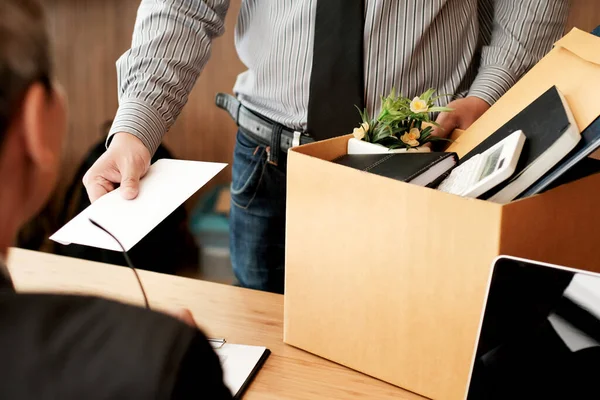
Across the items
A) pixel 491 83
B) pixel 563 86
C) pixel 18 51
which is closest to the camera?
pixel 18 51

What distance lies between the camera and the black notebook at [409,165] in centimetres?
77

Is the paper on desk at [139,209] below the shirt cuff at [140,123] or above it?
below

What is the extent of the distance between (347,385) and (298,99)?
24.9 inches

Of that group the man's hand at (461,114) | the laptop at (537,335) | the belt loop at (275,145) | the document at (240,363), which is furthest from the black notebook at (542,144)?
the belt loop at (275,145)

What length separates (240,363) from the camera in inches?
31.9

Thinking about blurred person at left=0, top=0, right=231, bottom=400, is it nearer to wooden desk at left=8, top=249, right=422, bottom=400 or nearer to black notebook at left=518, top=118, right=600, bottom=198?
wooden desk at left=8, top=249, right=422, bottom=400

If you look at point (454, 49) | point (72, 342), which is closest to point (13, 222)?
point (72, 342)

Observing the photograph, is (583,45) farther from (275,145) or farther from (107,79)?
(107,79)

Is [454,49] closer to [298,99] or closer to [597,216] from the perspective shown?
[298,99]

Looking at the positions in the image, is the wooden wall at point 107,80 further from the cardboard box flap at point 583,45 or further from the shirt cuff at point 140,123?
the cardboard box flap at point 583,45

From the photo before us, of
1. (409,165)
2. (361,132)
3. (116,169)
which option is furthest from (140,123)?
(409,165)

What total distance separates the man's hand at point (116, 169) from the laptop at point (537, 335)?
1.74ft

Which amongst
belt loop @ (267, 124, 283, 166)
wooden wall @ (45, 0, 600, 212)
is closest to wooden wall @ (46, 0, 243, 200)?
wooden wall @ (45, 0, 600, 212)

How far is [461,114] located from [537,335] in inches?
22.5
